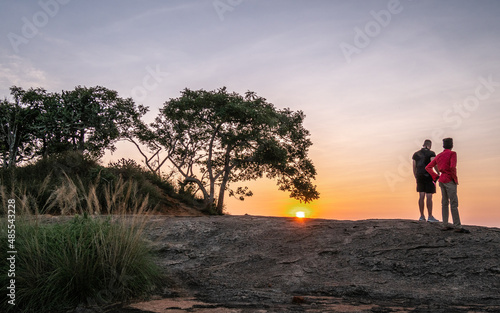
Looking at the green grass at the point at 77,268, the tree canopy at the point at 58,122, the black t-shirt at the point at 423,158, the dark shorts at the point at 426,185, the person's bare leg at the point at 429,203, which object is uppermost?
the tree canopy at the point at 58,122

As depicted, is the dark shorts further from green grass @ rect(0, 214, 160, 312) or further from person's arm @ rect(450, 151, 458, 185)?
green grass @ rect(0, 214, 160, 312)

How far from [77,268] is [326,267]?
3.91 m

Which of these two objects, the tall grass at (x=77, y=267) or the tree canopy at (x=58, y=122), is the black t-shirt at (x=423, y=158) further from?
the tree canopy at (x=58, y=122)

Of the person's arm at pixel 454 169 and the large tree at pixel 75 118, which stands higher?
the large tree at pixel 75 118

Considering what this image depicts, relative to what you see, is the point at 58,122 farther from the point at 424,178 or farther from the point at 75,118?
the point at 424,178

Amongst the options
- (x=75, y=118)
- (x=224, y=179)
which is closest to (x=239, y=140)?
(x=224, y=179)

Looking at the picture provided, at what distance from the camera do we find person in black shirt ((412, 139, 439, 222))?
9.72 metres

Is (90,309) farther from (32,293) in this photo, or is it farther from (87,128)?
(87,128)

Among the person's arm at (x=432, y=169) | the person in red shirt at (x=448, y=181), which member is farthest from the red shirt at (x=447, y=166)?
Result: the person's arm at (x=432, y=169)

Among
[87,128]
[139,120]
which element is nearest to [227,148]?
[139,120]

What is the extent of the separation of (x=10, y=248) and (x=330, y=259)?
5.04m

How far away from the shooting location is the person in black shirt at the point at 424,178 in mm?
9719

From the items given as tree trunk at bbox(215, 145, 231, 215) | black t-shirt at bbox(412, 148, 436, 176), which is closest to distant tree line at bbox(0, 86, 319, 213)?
tree trunk at bbox(215, 145, 231, 215)

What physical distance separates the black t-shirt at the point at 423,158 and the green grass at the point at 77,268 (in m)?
7.30
